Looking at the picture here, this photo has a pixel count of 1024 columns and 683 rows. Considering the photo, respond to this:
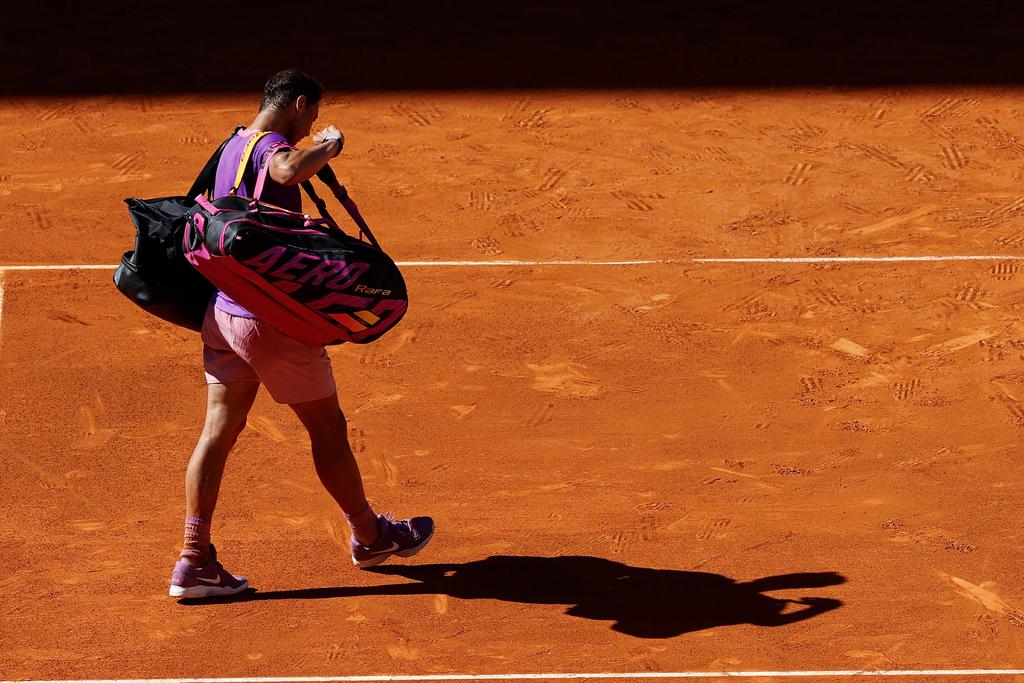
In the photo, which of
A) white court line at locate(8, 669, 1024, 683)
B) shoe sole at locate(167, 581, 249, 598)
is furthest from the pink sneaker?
white court line at locate(8, 669, 1024, 683)

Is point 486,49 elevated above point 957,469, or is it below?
above

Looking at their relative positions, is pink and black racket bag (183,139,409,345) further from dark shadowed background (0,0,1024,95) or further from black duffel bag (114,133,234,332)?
dark shadowed background (0,0,1024,95)

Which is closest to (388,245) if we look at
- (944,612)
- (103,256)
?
(103,256)

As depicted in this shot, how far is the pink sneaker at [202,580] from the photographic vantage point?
621 cm

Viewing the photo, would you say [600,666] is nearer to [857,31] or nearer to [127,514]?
[127,514]

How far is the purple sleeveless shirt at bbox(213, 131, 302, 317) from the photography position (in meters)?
5.81

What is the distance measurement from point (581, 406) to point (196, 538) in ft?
7.49

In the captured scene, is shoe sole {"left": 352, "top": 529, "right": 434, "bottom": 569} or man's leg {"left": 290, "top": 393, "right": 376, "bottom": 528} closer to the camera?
man's leg {"left": 290, "top": 393, "right": 376, "bottom": 528}

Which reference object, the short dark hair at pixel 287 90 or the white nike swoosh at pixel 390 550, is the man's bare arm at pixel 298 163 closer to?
the short dark hair at pixel 287 90

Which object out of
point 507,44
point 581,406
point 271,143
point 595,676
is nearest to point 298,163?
point 271,143

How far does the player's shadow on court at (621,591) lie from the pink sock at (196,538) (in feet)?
0.92

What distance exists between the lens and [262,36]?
12.6 meters

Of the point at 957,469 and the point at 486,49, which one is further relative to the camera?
the point at 486,49

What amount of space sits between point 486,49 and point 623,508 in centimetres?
618
